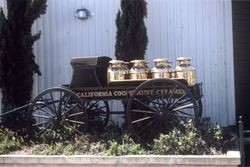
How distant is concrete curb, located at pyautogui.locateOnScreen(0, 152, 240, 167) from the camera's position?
21.3 feet

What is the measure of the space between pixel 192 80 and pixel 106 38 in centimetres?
257

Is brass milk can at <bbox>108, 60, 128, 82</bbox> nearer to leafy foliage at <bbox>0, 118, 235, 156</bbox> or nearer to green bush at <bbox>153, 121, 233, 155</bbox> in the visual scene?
leafy foliage at <bbox>0, 118, 235, 156</bbox>

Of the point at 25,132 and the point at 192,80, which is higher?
the point at 192,80

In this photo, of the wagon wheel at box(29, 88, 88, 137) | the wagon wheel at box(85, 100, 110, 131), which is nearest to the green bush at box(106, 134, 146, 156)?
the wagon wheel at box(29, 88, 88, 137)

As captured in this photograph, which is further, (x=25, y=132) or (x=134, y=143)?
(x=25, y=132)

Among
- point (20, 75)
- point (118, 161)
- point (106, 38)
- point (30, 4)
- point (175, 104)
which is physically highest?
point (30, 4)

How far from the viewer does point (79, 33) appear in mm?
9391

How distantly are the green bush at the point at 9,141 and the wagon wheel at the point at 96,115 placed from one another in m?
1.16

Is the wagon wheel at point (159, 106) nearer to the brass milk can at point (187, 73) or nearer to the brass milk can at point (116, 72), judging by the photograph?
the brass milk can at point (187, 73)

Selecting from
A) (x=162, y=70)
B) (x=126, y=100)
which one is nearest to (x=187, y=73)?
(x=162, y=70)

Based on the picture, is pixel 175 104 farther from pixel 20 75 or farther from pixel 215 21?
pixel 20 75

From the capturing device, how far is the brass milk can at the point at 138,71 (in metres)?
7.46

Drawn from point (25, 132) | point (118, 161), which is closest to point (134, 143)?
point (118, 161)

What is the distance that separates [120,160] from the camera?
22.1 ft
